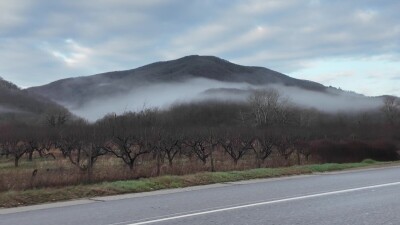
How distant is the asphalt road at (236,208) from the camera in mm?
8391

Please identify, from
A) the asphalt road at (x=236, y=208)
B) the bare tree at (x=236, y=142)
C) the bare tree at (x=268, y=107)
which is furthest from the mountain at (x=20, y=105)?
the asphalt road at (x=236, y=208)

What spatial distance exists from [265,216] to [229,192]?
168 inches

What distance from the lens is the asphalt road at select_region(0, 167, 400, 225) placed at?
8.39 meters

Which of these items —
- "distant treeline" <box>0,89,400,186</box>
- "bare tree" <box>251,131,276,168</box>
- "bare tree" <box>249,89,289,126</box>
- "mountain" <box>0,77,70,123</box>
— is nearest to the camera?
"distant treeline" <box>0,89,400,186</box>

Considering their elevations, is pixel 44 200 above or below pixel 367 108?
below

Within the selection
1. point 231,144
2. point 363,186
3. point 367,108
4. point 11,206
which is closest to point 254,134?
point 231,144

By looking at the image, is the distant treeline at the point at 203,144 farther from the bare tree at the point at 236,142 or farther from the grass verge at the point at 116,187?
the grass verge at the point at 116,187

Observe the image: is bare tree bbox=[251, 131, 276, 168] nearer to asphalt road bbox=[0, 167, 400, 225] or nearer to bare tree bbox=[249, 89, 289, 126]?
asphalt road bbox=[0, 167, 400, 225]

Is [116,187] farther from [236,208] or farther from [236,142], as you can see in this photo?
[236,142]

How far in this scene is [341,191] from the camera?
12.2m

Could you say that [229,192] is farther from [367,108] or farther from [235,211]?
[367,108]

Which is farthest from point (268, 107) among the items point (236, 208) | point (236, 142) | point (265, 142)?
point (236, 208)

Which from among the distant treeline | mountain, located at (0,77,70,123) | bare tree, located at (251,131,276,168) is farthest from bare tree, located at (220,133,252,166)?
mountain, located at (0,77,70,123)

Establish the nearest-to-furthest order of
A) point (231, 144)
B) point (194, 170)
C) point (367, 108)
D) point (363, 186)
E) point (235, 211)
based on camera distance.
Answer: point (235, 211) → point (363, 186) → point (194, 170) → point (231, 144) → point (367, 108)
